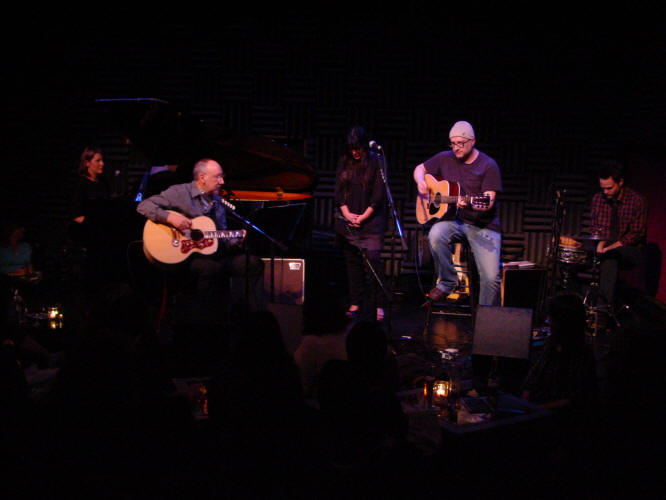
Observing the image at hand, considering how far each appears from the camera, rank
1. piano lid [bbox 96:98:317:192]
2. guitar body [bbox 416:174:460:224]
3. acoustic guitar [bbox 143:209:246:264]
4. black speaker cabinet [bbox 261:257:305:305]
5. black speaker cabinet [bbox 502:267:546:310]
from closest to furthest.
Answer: piano lid [bbox 96:98:317:192] → acoustic guitar [bbox 143:209:246:264] → guitar body [bbox 416:174:460:224] → black speaker cabinet [bbox 261:257:305:305] → black speaker cabinet [bbox 502:267:546:310]

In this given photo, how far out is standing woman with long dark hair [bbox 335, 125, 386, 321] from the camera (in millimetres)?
5969

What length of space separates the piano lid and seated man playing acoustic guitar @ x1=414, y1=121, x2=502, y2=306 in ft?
4.68

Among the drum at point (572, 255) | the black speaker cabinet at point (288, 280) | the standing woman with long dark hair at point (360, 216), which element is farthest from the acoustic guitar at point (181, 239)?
the drum at point (572, 255)

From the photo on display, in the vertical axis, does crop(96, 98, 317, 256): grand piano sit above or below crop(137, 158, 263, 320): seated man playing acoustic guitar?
above

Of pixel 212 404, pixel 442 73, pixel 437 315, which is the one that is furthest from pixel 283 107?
pixel 212 404

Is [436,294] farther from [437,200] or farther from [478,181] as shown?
[478,181]

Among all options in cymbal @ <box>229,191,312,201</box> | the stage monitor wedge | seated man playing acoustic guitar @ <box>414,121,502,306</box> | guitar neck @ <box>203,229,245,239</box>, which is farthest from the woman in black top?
the stage monitor wedge

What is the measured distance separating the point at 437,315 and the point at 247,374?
4377mm

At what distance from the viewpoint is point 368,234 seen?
605cm

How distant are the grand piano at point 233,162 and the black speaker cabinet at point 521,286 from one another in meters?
2.26

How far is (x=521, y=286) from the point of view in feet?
20.9

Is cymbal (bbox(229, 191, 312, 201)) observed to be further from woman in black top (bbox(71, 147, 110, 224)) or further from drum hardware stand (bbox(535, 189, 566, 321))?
drum hardware stand (bbox(535, 189, 566, 321))

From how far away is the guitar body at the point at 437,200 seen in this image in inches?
232

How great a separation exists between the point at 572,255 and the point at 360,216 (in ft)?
7.39
